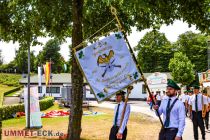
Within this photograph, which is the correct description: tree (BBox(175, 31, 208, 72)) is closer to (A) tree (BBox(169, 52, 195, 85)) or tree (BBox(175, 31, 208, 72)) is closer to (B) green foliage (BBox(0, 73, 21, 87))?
(A) tree (BBox(169, 52, 195, 85))

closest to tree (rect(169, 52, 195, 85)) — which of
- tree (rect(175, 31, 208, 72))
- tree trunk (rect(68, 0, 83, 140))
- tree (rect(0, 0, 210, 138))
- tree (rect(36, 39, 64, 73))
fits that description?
tree (rect(175, 31, 208, 72))

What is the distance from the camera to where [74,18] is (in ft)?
46.5

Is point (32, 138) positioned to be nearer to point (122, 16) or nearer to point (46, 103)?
point (122, 16)

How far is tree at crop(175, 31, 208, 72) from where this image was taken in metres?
91.1

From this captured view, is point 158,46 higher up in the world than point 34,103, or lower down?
higher up

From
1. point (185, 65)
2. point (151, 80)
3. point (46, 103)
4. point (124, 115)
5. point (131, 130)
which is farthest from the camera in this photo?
point (185, 65)

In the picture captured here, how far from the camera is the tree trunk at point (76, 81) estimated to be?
14148mm

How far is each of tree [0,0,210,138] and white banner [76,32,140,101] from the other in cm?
288

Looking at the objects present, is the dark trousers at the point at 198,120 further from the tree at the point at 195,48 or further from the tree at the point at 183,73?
the tree at the point at 195,48

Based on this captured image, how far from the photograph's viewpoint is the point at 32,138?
16438mm

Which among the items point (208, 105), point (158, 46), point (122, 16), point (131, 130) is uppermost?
point (158, 46)

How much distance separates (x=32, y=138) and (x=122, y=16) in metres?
5.97

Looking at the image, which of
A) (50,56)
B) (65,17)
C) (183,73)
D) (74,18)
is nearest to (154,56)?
(183,73)

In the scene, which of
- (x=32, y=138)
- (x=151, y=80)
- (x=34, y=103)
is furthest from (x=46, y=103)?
(x=32, y=138)
